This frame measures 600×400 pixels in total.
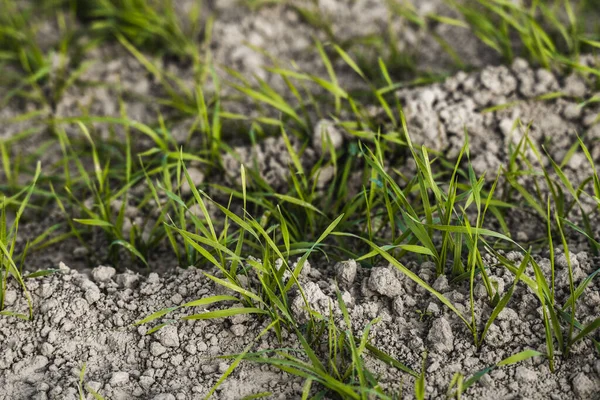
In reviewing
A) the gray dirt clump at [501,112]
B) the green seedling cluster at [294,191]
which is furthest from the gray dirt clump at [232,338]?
the gray dirt clump at [501,112]

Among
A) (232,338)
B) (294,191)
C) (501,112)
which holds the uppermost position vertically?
(501,112)

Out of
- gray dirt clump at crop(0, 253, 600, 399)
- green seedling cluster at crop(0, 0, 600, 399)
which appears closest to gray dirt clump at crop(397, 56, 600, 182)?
green seedling cluster at crop(0, 0, 600, 399)

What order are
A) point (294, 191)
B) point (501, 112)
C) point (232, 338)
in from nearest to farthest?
point (232, 338), point (294, 191), point (501, 112)

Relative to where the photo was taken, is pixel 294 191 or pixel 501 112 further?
pixel 501 112

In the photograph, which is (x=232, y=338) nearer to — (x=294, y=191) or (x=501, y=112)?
(x=294, y=191)

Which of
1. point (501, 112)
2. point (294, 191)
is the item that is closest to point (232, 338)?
point (294, 191)

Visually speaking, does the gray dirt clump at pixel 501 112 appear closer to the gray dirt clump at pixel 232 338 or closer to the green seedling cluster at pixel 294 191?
the green seedling cluster at pixel 294 191

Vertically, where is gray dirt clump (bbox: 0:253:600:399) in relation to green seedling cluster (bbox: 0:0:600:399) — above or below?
below

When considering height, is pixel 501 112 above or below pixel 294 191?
above

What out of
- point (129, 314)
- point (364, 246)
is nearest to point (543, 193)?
point (364, 246)

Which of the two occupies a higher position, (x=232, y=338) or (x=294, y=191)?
(x=294, y=191)

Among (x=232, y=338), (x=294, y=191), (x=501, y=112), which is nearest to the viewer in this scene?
(x=232, y=338)

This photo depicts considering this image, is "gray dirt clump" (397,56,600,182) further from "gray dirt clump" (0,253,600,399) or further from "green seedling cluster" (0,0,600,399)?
"gray dirt clump" (0,253,600,399)

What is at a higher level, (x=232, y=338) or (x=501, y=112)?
(x=501, y=112)
